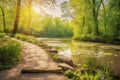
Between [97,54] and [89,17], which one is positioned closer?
[97,54]

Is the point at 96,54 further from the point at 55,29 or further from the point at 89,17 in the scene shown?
the point at 55,29

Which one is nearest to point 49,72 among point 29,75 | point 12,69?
point 29,75

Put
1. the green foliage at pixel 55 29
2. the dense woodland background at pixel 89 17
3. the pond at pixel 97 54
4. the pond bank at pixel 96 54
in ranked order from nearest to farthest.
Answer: the pond at pixel 97 54 < the pond bank at pixel 96 54 < the dense woodland background at pixel 89 17 < the green foliage at pixel 55 29

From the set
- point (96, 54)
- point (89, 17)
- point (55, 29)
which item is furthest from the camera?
point (55, 29)

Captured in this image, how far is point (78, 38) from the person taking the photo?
1650 inches

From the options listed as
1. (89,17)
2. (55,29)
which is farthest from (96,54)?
(55,29)

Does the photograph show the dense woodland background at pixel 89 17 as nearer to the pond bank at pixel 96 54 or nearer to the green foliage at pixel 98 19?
the green foliage at pixel 98 19

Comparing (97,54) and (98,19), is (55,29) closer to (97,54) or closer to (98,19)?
(98,19)

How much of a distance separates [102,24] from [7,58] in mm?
34600

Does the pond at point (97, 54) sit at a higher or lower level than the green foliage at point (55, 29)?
lower

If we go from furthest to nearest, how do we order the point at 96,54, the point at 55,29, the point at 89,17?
the point at 55,29, the point at 89,17, the point at 96,54

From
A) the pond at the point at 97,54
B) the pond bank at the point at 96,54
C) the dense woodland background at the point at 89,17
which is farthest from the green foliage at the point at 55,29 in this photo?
the pond at the point at 97,54

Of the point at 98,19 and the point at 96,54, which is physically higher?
the point at 98,19

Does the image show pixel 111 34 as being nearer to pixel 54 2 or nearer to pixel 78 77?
pixel 54 2
